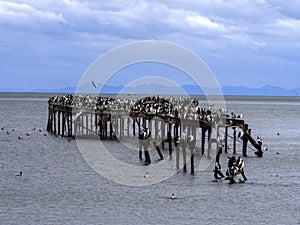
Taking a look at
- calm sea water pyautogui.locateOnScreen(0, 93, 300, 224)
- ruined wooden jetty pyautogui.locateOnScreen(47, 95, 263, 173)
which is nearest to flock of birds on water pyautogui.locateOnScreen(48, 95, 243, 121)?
ruined wooden jetty pyautogui.locateOnScreen(47, 95, 263, 173)

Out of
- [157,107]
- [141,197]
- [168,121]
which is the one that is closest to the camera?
[141,197]

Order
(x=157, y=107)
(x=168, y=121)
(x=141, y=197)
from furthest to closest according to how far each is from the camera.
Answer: (x=157, y=107), (x=168, y=121), (x=141, y=197)

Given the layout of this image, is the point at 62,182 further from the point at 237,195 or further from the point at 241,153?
the point at 241,153

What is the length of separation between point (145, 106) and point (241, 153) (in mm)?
11924

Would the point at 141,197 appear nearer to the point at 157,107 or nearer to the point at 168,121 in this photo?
the point at 168,121

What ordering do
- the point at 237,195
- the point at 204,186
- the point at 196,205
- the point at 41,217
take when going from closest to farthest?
the point at 41,217 → the point at 196,205 → the point at 237,195 → the point at 204,186

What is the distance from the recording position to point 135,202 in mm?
36875

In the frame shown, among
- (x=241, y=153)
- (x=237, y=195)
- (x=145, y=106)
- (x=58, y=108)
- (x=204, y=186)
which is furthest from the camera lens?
(x=58, y=108)

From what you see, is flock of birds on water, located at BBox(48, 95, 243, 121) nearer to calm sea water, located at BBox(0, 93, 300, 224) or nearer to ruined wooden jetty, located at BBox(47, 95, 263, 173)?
ruined wooden jetty, located at BBox(47, 95, 263, 173)

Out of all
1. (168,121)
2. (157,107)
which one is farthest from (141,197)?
(157,107)

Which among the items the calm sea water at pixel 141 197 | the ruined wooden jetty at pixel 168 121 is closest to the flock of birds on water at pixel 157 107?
the ruined wooden jetty at pixel 168 121

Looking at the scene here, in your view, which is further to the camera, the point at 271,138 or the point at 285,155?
the point at 271,138

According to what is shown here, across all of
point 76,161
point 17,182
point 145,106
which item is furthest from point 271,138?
point 17,182

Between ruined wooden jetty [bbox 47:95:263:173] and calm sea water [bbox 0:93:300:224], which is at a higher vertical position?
ruined wooden jetty [bbox 47:95:263:173]
